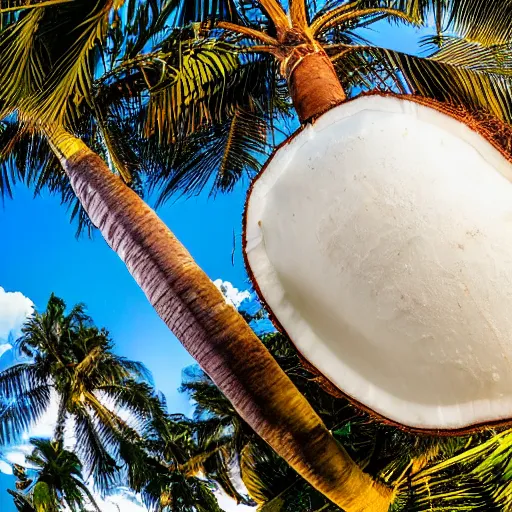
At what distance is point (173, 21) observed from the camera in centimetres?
299

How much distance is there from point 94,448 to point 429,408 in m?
9.87

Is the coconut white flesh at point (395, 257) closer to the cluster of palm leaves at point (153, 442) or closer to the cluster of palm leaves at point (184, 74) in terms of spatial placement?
the cluster of palm leaves at point (184, 74)

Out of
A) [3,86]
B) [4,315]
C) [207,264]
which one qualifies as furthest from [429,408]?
[4,315]

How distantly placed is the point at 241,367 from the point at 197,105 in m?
2.46

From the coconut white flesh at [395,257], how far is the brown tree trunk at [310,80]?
0.56m

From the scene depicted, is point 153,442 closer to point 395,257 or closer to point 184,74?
point 184,74

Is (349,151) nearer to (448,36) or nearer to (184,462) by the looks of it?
(448,36)

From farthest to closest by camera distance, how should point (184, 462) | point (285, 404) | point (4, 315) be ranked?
1. point (4, 315)
2. point (184, 462)
3. point (285, 404)

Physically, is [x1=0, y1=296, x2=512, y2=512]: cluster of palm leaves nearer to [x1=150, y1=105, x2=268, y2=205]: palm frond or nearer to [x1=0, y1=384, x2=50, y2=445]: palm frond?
[x1=0, y1=384, x2=50, y2=445]: palm frond

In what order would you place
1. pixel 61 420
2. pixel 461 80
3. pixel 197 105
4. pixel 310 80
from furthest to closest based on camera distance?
1. pixel 61 420
2. pixel 197 105
3. pixel 461 80
4. pixel 310 80

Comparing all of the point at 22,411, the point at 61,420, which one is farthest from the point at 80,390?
the point at 22,411

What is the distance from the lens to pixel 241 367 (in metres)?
1.58

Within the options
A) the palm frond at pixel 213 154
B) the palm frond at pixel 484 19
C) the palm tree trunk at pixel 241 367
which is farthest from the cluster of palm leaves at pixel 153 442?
the palm frond at pixel 484 19

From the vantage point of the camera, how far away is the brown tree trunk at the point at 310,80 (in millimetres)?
1739
